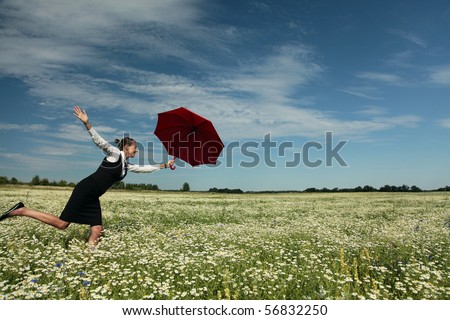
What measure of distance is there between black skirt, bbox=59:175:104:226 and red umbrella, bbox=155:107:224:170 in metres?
1.95

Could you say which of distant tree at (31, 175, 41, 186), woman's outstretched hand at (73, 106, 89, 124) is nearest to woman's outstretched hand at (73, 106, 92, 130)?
woman's outstretched hand at (73, 106, 89, 124)

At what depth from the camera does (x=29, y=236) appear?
9.35m

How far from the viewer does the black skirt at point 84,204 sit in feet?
25.2

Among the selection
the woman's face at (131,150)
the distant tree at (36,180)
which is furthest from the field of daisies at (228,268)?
the distant tree at (36,180)

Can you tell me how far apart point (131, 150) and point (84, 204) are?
1.65 metres

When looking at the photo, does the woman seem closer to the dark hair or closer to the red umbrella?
the dark hair

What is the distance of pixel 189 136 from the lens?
8.92 m

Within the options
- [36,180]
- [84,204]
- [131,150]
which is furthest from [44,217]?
[36,180]

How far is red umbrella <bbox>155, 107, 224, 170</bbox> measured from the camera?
8.49 meters

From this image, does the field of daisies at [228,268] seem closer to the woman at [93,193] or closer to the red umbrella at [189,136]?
the woman at [93,193]
